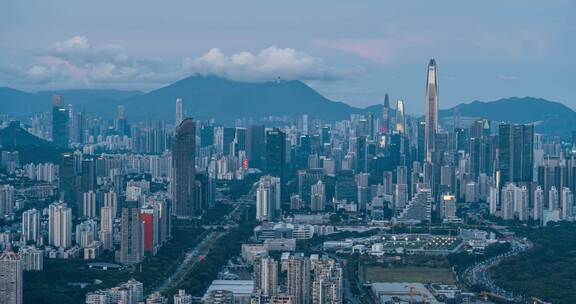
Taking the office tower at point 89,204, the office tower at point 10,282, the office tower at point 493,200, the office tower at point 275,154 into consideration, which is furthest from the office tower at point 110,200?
the office tower at point 275,154

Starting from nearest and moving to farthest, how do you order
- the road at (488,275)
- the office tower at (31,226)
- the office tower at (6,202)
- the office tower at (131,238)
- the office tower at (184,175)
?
the road at (488,275) < the office tower at (131,238) < the office tower at (31,226) < the office tower at (6,202) < the office tower at (184,175)

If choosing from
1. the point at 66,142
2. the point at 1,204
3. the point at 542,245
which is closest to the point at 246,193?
the point at 1,204

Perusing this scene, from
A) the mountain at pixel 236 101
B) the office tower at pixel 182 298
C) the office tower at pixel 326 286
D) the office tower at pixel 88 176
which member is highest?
the mountain at pixel 236 101

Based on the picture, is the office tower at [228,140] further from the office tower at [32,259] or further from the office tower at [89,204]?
the office tower at [32,259]

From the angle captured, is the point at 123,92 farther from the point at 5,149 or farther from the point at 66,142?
the point at 5,149

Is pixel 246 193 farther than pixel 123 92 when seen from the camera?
No

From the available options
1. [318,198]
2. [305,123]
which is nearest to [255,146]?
[318,198]
